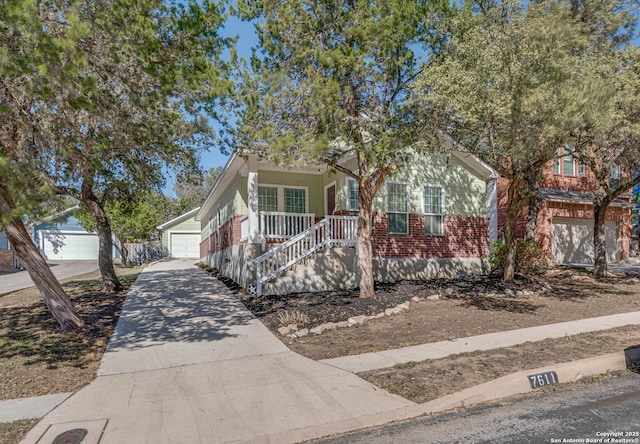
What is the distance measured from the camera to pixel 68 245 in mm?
32531

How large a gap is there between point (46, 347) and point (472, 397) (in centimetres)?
683

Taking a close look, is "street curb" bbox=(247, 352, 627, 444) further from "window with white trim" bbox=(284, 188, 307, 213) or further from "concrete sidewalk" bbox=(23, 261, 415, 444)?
"window with white trim" bbox=(284, 188, 307, 213)

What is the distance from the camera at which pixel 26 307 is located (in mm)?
10531

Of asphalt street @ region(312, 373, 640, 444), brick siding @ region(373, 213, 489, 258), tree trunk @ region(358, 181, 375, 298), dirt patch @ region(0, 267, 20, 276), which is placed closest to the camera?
asphalt street @ region(312, 373, 640, 444)

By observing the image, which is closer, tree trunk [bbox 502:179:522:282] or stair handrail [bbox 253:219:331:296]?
stair handrail [bbox 253:219:331:296]

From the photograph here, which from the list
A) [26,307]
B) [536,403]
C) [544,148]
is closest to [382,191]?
[544,148]

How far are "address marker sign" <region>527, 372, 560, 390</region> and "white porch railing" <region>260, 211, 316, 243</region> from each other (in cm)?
854

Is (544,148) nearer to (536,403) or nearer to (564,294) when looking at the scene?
(564,294)

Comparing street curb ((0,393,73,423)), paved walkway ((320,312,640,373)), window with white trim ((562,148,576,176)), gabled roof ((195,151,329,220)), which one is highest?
window with white trim ((562,148,576,176))

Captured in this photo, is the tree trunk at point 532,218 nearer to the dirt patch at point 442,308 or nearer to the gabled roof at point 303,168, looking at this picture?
the gabled roof at point 303,168

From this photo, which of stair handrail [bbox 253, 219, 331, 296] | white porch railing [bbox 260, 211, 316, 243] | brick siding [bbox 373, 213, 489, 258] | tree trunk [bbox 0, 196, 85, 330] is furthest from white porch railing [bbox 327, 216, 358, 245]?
tree trunk [bbox 0, 196, 85, 330]

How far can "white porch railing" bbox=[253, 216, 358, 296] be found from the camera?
11.6 metres

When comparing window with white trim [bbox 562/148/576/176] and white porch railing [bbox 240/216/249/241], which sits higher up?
window with white trim [bbox 562/148/576/176]

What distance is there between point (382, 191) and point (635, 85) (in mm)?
7275
